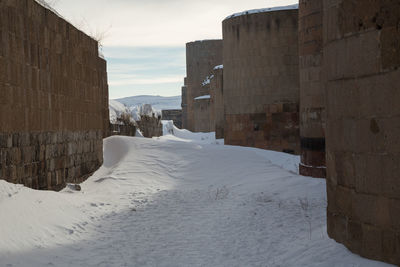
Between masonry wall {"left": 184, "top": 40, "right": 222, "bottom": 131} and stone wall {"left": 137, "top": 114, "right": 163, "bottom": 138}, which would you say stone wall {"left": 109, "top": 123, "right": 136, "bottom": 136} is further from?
masonry wall {"left": 184, "top": 40, "right": 222, "bottom": 131}

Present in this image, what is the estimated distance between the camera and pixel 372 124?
3.90 meters

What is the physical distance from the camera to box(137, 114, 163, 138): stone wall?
18297 millimetres

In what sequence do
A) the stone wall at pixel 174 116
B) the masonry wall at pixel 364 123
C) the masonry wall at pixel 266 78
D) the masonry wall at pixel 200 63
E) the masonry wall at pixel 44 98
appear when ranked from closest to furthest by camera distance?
the masonry wall at pixel 364 123 < the masonry wall at pixel 44 98 < the masonry wall at pixel 266 78 < the masonry wall at pixel 200 63 < the stone wall at pixel 174 116

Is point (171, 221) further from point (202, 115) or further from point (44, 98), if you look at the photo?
point (202, 115)

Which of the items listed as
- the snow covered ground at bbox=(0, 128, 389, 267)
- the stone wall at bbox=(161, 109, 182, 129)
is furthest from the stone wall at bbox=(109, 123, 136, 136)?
the stone wall at bbox=(161, 109, 182, 129)

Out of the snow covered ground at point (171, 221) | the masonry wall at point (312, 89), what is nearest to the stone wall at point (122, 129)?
the snow covered ground at point (171, 221)

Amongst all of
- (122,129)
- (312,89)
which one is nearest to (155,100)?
(122,129)

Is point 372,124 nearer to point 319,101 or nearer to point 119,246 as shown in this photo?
point 119,246

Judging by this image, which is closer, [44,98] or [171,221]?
[171,221]

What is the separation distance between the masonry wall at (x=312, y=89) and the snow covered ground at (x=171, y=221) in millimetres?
855

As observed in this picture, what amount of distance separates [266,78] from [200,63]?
73.0 ft

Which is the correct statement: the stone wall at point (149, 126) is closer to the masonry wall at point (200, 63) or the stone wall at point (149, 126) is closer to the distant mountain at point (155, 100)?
the masonry wall at point (200, 63)

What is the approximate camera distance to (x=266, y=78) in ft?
49.2

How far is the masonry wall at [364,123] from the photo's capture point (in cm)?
371
